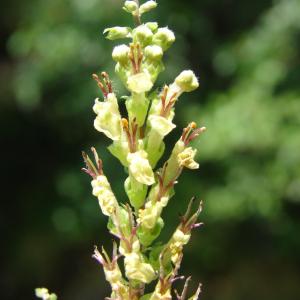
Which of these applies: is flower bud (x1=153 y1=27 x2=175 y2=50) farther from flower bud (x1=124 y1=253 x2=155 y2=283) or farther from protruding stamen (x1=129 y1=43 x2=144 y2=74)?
flower bud (x1=124 y1=253 x2=155 y2=283)

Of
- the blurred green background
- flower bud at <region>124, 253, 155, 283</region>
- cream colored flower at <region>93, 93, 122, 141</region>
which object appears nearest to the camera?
flower bud at <region>124, 253, 155, 283</region>

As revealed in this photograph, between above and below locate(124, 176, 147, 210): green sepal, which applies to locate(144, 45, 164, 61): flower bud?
above

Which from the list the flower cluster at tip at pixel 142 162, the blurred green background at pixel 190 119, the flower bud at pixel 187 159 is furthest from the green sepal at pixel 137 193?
the blurred green background at pixel 190 119

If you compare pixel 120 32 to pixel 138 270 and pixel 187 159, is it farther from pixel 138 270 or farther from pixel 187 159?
pixel 138 270

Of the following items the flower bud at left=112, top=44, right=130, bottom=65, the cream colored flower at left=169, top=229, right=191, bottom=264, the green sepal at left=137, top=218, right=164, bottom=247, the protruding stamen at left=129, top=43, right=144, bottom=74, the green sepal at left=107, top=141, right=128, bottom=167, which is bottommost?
the cream colored flower at left=169, top=229, right=191, bottom=264

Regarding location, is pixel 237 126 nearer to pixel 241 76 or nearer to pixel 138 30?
pixel 241 76

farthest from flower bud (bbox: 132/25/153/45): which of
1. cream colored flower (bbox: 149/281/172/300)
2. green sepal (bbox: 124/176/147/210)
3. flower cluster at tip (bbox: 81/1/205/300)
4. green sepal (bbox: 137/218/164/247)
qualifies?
cream colored flower (bbox: 149/281/172/300)

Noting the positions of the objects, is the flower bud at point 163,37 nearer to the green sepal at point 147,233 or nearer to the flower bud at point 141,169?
the flower bud at point 141,169

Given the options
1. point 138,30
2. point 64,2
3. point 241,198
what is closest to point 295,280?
point 241,198
